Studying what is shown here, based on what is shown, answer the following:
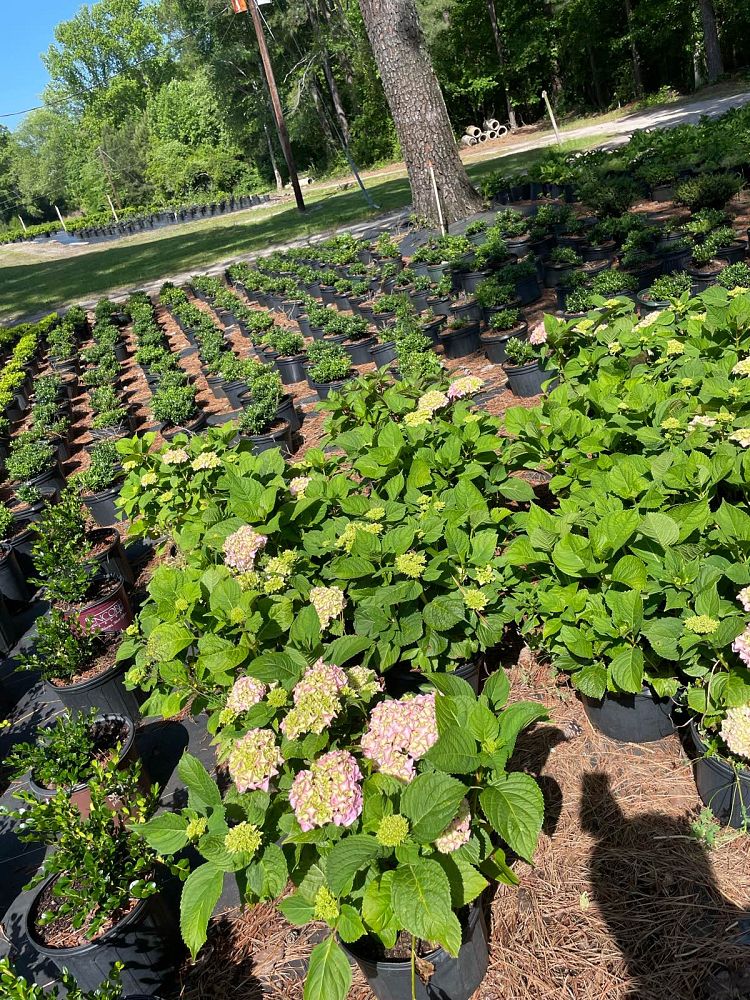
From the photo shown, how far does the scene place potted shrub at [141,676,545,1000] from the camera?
145 cm

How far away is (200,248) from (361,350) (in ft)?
54.0

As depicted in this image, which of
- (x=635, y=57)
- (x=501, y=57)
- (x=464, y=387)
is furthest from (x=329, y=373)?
(x=501, y=57)

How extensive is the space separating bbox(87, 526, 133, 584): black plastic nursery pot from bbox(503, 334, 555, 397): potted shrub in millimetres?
3025

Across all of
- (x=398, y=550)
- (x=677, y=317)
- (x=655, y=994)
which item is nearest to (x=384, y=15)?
(x=677, y=317)

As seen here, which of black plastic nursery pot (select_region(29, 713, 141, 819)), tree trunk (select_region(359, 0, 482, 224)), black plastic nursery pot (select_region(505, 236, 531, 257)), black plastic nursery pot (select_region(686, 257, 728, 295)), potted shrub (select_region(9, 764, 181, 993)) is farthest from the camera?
tree trunk (select_region(359, 0, 482, 224))

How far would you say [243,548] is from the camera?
2.39 metres

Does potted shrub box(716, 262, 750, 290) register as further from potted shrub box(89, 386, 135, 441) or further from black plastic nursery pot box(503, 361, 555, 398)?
Answer: potted shrub box(89, 386, 135, 441)

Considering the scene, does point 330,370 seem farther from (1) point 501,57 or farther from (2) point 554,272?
(1) point 501,57

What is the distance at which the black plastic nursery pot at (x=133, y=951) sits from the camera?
2012mm

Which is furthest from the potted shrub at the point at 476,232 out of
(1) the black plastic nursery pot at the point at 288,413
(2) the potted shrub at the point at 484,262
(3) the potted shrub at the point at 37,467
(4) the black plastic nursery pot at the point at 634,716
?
(4) the black plastic nursery pot at the point at 634,716

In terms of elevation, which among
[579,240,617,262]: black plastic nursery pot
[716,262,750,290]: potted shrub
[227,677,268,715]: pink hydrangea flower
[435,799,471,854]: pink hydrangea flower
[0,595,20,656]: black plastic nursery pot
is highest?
[579,240,617,262]: black plastic nursery pot

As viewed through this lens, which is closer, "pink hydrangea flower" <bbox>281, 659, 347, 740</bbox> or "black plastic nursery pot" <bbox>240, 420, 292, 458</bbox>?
"pink hydrangea flower" <bbox>281, 659, 347, 740</bbox>

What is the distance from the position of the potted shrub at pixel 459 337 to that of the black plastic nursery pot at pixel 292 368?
1798mm

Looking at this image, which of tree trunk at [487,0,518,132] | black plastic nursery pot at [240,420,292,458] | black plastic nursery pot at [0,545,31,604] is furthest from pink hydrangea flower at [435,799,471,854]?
tree trunk at [487,0,518,132]
